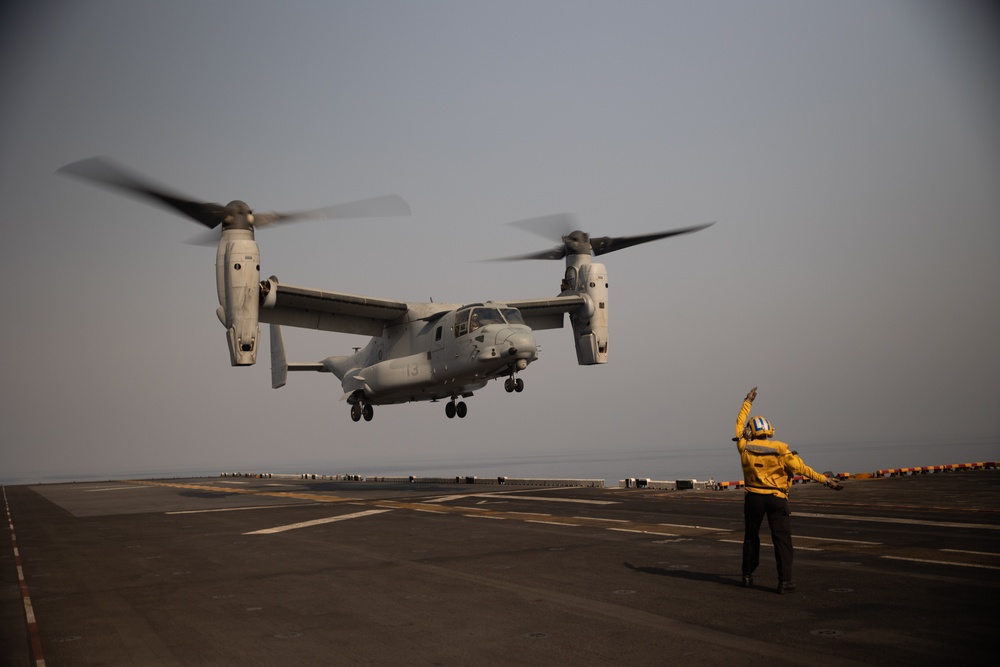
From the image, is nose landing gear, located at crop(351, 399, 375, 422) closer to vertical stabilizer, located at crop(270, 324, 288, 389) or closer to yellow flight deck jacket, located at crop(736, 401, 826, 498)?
vertical stabilizer, located at crop(270, 324, 288, 389)

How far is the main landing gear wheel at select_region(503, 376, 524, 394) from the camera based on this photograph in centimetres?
3231

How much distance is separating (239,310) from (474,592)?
21.6 meters

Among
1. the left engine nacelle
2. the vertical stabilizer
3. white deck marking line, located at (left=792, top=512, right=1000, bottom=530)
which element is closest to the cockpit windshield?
the left engine nacelle

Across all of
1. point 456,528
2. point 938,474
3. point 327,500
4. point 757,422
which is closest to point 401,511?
point 456,528

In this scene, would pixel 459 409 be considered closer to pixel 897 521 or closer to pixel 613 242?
pixel 613 242

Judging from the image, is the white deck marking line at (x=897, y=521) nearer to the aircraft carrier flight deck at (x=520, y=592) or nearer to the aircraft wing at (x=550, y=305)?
the aircraft carrier flight deck at (x=520, y=592)

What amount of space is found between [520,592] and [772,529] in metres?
3.17

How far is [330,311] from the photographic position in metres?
36.4

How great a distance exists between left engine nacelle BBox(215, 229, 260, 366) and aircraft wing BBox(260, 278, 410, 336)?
2.08 m

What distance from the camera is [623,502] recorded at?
75.9 feet

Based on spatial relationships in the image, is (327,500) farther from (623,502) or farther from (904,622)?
(904,622)

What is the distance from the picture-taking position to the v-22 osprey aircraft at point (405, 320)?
96.7ft

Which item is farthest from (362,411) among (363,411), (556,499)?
(556,499)

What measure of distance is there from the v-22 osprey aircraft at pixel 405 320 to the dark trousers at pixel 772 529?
2089 cm
